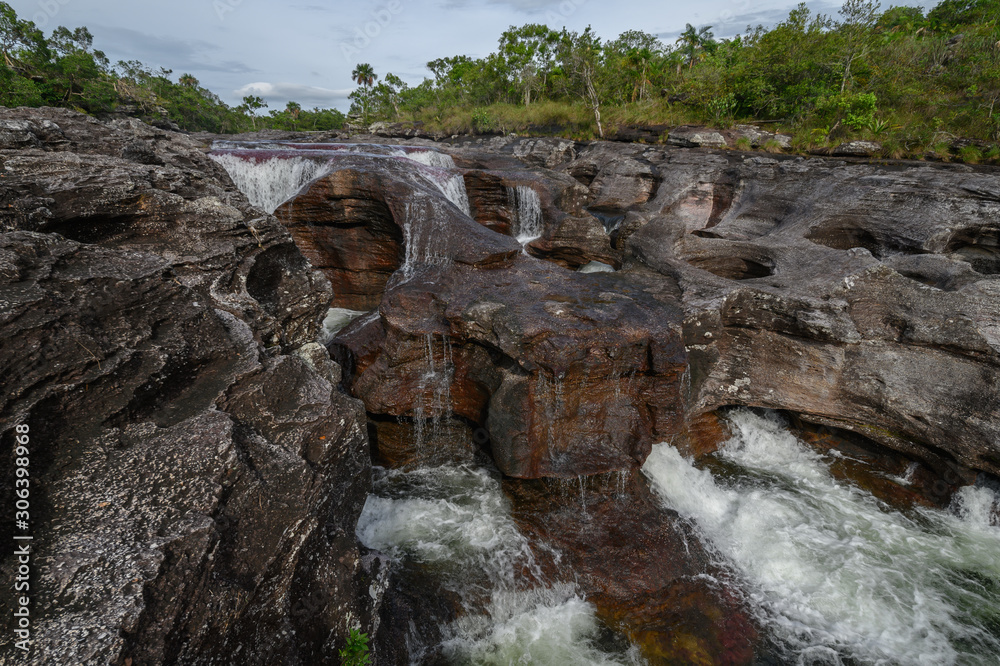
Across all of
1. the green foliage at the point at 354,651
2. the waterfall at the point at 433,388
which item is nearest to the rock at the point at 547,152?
the waterfall at the point at 433,388

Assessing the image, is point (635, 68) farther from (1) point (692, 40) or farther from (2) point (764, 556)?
(2) point (764, 556)

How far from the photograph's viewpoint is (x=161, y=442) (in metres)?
3.12

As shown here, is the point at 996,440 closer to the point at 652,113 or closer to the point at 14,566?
the point at 14,566

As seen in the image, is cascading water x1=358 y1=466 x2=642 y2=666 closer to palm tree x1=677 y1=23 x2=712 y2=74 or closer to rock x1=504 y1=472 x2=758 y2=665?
rock x1=504 y1=472 x2=758 y2=665

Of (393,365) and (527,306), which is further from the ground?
(527,306)

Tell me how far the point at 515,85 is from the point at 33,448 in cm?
3749

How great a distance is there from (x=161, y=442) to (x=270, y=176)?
34.0ft

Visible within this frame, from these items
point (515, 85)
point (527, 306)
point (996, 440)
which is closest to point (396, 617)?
point (527, 306)

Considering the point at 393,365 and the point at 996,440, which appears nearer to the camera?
the point at 996,440

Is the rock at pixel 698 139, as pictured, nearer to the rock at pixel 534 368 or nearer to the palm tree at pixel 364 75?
the rock at pixel 534 368

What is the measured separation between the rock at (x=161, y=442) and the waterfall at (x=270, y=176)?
6308 millimetres

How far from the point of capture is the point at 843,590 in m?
5.73

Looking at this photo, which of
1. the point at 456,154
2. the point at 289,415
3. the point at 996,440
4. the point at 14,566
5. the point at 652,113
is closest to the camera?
the point at 14,566

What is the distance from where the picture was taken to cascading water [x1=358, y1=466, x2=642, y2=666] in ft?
16.3
